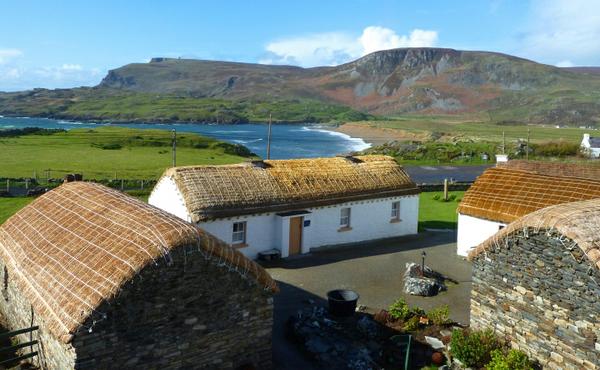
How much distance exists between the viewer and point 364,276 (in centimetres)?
2258

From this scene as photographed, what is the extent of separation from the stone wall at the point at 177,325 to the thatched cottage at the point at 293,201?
9605 mm

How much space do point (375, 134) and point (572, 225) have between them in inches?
5716

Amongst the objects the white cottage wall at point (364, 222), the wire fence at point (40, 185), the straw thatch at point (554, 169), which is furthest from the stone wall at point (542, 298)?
the wire fence at point (40, 185)

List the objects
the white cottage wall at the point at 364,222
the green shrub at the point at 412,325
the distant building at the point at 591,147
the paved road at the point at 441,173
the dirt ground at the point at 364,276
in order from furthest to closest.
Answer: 1. the distant building at the point at 591,147
2. the paved road at the point at 441,173
3. the white cottage wall at the point at 364,222
4. the dirt ground at the point at 364,276
5. the green shrub at the point at 412,325

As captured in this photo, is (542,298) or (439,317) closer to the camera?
(542,298)

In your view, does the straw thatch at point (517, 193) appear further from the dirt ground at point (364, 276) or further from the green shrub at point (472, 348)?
the green shrub at point (472, 348)

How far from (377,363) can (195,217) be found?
35.1 feet

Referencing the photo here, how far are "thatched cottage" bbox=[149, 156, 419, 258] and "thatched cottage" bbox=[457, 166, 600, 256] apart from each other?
184 inches

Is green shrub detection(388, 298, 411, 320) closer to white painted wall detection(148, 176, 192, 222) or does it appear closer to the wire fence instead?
white painted wall detection(148, 176, 192, 222)

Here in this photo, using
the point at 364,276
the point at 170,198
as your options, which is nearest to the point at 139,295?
the point at 364,276

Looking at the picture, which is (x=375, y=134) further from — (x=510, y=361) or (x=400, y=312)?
(x=510, y=361)

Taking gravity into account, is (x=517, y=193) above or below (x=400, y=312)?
above

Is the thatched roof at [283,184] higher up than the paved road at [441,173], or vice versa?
the thatched roof at [283,184]

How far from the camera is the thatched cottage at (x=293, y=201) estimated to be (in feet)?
76.5
